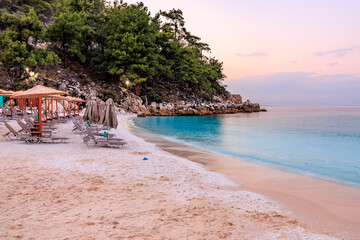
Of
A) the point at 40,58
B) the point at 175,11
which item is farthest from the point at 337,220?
the point at 175,11

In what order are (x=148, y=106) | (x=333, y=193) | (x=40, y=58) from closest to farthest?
(x=333, y=193)
(x=40, y=58)
(x=148, y=106)

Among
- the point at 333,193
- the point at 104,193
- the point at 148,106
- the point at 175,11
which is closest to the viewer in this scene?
the point at 104,193

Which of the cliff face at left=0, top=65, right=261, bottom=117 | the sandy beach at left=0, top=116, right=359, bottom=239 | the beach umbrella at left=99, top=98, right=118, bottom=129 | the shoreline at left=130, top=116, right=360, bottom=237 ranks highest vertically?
the cliff face at left=0, top=65, right=261, bottom=117

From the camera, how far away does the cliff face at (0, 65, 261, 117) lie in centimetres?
3189

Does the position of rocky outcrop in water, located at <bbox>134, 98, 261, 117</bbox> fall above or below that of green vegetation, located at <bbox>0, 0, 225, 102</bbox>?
below

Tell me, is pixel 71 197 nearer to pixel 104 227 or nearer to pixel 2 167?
pixel 104 227

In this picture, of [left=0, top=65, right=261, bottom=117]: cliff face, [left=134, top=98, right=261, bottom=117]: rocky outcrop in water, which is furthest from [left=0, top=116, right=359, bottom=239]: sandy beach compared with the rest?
[left=134, top=98, right=261, bottom=117]: rocky outcrop in water

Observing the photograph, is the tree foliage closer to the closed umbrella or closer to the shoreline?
the closed umbrella

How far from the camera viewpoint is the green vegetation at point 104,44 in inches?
1235

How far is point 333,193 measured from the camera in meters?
5.86

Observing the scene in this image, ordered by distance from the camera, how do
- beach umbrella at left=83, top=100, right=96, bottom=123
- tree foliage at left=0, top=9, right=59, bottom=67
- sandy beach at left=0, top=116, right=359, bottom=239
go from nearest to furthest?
sandy beach at left=0, top=116, right=359, bottom=239, beach umbrella at left=83, top=100, right=96, bottom=123, tree foliage at left=0, top=9, right=59, bottom=67

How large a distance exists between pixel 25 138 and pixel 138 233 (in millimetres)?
8623

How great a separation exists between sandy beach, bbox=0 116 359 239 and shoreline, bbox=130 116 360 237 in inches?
7.7

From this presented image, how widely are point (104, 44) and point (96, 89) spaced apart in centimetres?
1325
